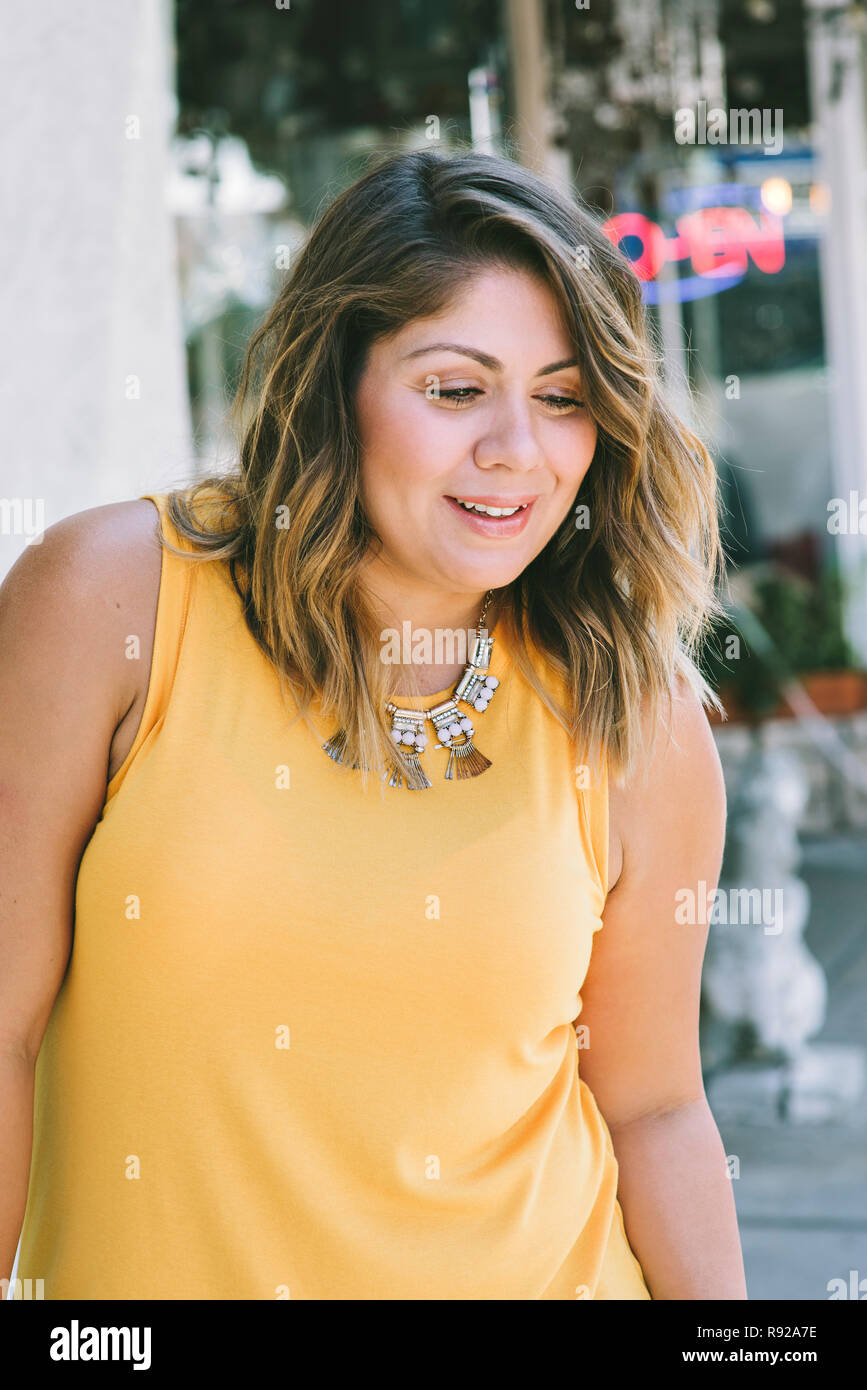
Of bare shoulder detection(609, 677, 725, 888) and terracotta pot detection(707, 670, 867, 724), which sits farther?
terracotta pot detection(707, 670, 867, 724)

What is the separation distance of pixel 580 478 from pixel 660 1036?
25.6 inches

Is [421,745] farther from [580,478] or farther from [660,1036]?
[660,1036]

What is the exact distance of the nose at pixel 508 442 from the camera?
1473mm

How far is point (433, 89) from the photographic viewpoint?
646cm

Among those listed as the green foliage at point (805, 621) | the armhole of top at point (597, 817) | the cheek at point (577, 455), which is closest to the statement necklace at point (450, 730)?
the armhole of top at point (597, 817)

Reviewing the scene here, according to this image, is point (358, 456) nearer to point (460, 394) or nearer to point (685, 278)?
point (460, 394)

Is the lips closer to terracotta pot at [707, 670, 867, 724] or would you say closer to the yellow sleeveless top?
the yellow sleeveless top

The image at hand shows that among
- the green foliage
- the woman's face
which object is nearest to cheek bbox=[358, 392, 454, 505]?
the woman's face

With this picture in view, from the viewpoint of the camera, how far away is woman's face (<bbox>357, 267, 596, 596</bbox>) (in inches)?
58.5

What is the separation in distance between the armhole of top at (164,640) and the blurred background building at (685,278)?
47cm

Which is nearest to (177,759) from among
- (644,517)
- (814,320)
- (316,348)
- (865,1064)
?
(316,348)

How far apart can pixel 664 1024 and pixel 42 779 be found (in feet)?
2.59

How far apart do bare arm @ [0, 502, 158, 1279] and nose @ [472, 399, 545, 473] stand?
39 cm

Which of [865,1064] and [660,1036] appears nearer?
[660,1036]
